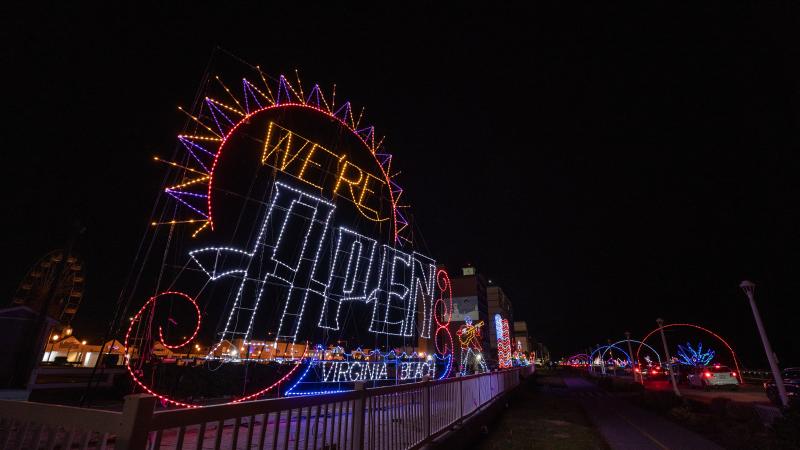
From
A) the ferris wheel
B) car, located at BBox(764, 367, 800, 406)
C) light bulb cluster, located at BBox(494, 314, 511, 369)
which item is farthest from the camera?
light bulb cluster, located at BBox(494, 314, 511, 369)

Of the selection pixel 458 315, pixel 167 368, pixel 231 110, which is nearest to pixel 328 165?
pixel 231 110

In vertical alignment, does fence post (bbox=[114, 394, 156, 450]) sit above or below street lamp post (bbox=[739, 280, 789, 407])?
below

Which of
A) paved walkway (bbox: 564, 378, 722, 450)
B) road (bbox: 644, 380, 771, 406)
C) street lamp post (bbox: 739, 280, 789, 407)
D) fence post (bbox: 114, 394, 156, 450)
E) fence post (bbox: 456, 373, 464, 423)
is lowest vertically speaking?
paved walkway (bbox: 564, 378, 722, 450)

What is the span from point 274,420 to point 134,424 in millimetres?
2546

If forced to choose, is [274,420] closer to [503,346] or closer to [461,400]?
[461,400]

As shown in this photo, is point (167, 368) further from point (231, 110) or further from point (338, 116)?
point (338, 116)

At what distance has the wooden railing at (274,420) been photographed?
2.30 m

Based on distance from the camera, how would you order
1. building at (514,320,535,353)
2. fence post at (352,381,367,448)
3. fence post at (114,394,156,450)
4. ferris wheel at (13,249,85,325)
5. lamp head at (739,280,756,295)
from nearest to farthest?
fence post at (114,394,156,450) → fence post at (352,381,367,448) → lamp head at (739,280,756,295) → ferris wheel at (13,249,85,325) → building at (514,320,535,353)

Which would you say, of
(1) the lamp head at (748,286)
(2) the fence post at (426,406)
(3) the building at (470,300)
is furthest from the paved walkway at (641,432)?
(3) the building at (470,300)

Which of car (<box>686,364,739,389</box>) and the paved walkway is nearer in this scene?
the paved walkway

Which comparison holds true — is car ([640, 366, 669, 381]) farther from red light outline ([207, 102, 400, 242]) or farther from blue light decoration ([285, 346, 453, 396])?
red light outline ([207, 102, 400, 242])

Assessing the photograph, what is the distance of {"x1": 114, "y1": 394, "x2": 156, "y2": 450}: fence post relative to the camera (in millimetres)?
2127

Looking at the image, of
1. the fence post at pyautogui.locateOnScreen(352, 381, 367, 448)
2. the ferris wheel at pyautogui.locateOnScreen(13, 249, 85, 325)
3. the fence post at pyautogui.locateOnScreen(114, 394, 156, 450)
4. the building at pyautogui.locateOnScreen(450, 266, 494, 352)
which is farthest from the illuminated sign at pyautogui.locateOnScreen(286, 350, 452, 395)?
the building at pyautogui.locateOnScreen(450, 266, 494, 352)

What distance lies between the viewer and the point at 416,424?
20.3 ft
